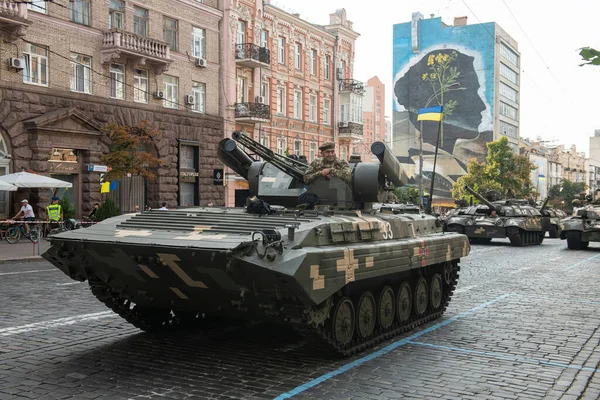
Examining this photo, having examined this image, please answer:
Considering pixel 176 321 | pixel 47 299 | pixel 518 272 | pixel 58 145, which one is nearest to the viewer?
pixel 176 321

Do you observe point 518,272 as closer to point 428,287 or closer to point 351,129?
point 428,287

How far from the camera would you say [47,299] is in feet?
37.0

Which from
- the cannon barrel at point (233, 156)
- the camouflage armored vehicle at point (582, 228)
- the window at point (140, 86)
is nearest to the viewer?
the cannon barrel at point (233, 156)

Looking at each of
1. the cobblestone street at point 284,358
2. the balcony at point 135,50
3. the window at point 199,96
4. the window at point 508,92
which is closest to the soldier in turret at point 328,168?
the cobblestone street at point 284,358

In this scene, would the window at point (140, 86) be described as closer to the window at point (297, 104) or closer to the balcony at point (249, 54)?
the balcony at point (249, 54)

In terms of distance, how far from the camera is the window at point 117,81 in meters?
27.8

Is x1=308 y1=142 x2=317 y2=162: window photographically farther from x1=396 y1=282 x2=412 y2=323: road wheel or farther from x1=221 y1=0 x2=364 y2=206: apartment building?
x1=396 y1=282 x2=412 y2=323: road wheel

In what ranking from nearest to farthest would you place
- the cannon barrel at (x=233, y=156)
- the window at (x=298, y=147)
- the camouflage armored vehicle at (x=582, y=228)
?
1. the cannon barrel at (x=233, y=156)
2. the camouflage armored vehicle at (x=582, y=228)
3. the window at (x=298, y=147)

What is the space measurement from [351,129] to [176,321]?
118ft

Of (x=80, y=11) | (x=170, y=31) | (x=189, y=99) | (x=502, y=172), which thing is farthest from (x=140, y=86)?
(x=502, y=172)

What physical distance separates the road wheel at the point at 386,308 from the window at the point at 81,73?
65.7 ft

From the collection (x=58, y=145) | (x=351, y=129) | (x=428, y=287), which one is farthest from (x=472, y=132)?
(x=428, y=287)

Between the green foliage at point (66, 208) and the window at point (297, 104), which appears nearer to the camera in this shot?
the green foliage at point (66, 208)

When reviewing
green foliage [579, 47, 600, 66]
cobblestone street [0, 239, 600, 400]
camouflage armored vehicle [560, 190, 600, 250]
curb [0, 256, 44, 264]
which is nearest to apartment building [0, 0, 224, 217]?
curb [0, 256, 44, 264]
